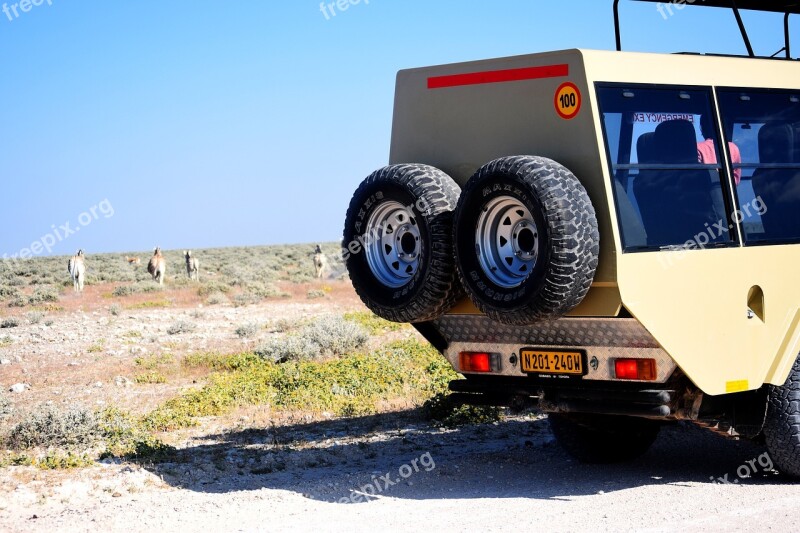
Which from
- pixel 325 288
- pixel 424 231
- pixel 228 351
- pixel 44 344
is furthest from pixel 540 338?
pixel 325 288

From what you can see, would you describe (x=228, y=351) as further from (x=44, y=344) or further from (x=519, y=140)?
(x=519, y=140)

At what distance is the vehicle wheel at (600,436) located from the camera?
326 inches

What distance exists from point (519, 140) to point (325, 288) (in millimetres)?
28492

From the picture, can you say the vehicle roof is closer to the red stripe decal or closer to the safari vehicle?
the safari vehicle

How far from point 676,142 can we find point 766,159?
0.92 m

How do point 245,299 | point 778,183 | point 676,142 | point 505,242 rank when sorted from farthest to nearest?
point 245,299 → point 778,183 → point 676,142 → point 505,242

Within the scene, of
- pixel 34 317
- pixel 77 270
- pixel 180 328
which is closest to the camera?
pixel 180 328

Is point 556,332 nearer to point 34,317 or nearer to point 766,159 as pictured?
point 766,159

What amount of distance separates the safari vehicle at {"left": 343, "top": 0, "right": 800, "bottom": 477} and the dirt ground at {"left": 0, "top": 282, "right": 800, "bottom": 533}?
25.2 inches

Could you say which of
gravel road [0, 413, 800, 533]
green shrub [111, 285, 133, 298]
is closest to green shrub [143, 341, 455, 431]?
gravel road [0, 413, 800, 533]

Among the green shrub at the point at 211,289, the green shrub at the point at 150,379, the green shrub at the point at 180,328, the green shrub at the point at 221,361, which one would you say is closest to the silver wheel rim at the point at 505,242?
the green shrub at the point at 150,379

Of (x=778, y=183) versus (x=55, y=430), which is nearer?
(x=778, y=183)

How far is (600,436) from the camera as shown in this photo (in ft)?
27.4

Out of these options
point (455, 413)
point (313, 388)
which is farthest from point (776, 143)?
point (313, 388)
